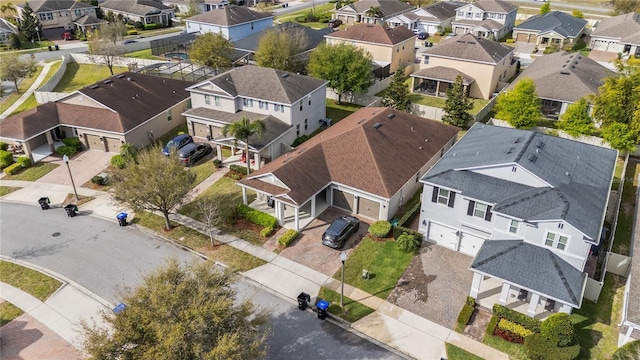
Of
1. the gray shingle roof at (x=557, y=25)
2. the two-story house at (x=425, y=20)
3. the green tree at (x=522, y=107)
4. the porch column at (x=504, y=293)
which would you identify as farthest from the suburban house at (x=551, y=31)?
the porch column at (x=504, y=293)

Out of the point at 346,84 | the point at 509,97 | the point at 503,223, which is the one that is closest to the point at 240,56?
the point at 346,84

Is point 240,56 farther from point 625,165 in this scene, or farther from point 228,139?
point 625,165

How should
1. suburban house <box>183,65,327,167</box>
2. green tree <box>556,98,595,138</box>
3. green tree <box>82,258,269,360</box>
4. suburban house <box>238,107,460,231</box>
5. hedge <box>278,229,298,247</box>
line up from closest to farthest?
green tree <box>82,258,269,360</box>, hedge <box>278,229,298,247</box>, suburban house <box>238,107,460,231</box>, green tree <box>556,98,595,138</box>, suburban house <box>183,65,327,167</box>

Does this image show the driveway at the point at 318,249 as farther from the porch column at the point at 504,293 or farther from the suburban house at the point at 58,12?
the suburban house at the point at 58,12

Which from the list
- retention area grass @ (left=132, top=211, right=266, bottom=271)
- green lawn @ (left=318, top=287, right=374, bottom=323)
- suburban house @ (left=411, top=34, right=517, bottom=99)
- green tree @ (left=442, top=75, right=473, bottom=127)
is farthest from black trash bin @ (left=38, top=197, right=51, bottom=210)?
suburban house @ (left=411, top=34, right=517, bottom=99)

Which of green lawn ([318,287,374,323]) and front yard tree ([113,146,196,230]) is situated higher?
front yard tree ([113,146,196,230])

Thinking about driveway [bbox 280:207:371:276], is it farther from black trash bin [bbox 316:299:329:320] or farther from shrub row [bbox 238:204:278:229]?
Result: black trash bin [bbox 316:299:329:320]
